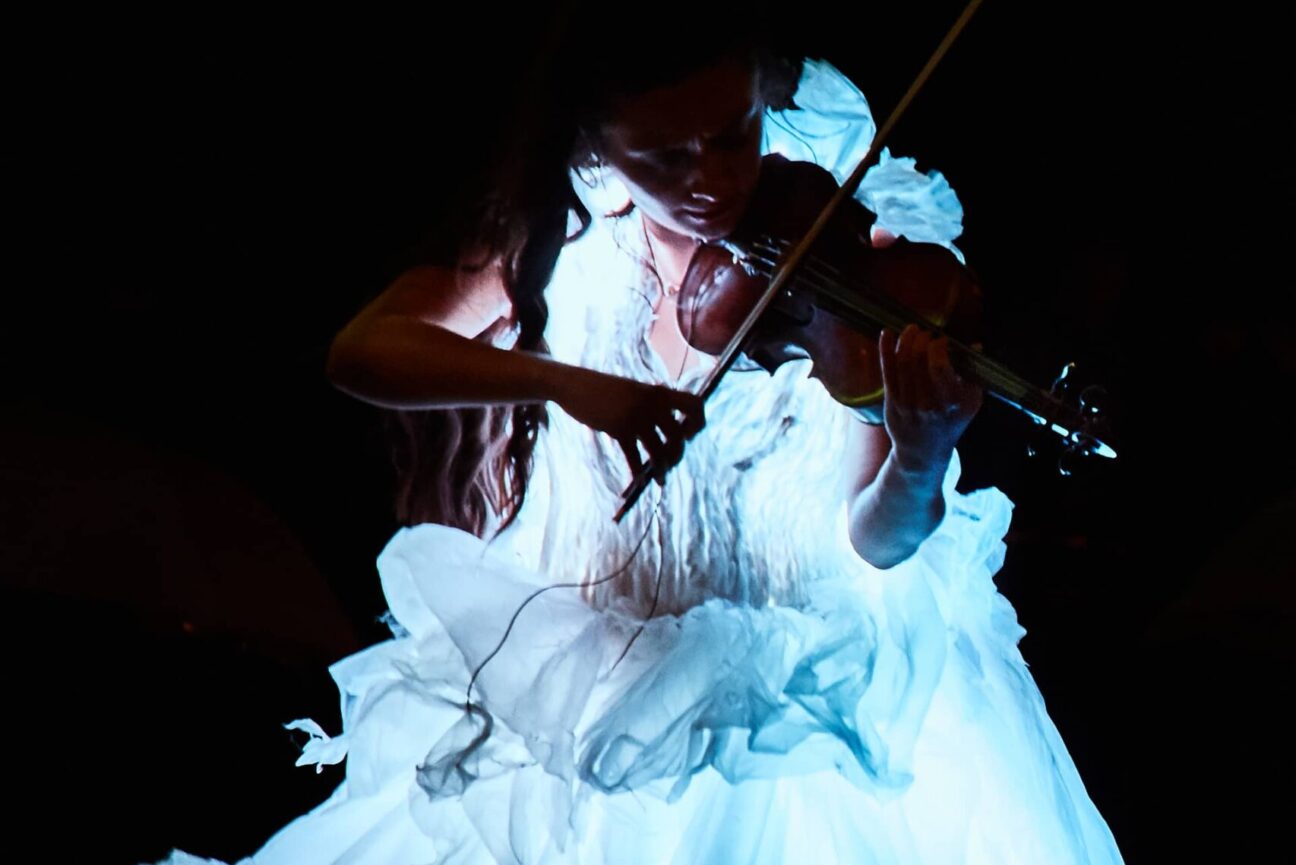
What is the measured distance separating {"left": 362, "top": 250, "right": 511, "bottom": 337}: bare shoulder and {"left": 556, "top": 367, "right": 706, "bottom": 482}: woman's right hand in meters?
0.19

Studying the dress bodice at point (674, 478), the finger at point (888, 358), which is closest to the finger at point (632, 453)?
the dress bodice at point (674, 478)

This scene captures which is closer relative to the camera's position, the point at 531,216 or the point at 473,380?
the point at 473,380

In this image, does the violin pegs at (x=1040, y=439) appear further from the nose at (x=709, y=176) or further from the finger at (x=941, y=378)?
the nose at (x=709, y=176)

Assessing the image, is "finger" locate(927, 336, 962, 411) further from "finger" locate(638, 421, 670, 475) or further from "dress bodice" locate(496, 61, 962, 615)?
"finger" locate(638, 421, 670, 475)

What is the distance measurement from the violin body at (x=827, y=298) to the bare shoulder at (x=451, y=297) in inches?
7.6

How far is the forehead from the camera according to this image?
102 centimetres

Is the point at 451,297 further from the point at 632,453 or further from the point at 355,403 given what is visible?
the point at 355,403

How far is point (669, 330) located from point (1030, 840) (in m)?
0.59

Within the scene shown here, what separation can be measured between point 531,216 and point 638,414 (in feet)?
1.05

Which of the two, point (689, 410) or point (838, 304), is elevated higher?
point (838, 304)

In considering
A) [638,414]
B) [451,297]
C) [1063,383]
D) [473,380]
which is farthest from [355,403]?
[1063,383]

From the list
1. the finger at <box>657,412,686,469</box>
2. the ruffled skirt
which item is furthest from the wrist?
the finger at <box>657,412,686,469</box>

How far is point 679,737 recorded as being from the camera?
85 cm

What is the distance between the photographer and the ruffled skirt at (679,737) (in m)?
0.86
